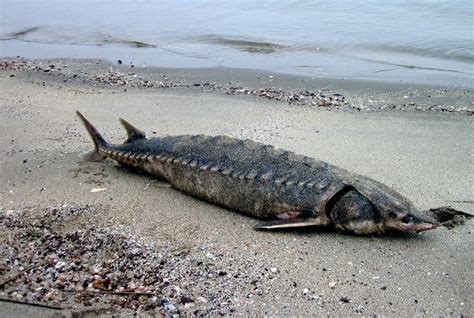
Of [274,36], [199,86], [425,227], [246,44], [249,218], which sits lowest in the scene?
[249,218]

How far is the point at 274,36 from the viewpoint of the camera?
11734 millimetres

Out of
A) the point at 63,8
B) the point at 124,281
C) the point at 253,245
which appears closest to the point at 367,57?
the point at 253,245

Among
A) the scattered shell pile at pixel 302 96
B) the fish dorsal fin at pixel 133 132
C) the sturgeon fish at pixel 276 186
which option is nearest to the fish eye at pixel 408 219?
the sturgeon fish at pixel 276 186

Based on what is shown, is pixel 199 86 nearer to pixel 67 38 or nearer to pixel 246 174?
pixel 246 174

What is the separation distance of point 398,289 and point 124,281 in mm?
1550

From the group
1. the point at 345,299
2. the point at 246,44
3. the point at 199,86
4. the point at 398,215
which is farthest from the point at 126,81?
the point at 345,299

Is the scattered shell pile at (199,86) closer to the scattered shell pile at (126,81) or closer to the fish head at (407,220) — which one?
the scattered shell pile at (126,81)

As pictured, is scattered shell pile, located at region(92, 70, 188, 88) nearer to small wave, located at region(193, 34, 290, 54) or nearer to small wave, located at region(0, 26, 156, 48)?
small wave, located at region(193, 34, 290, 54)

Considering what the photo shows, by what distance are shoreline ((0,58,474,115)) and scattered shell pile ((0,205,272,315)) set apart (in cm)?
372

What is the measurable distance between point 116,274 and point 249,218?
41.2 inches

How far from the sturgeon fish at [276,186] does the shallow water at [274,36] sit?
4.74 m

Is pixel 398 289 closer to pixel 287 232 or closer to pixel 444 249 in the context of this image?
pixel 444 249

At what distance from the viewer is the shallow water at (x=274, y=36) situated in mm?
9500

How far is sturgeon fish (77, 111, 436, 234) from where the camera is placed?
3689 millimetres
